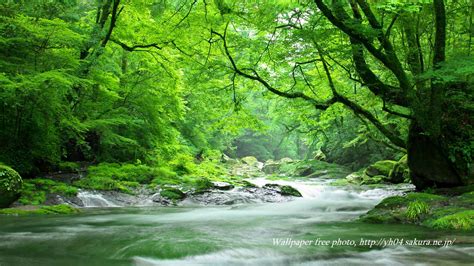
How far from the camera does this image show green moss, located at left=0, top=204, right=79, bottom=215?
26.2 ft

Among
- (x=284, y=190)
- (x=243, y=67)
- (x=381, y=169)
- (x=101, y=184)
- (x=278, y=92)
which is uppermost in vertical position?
(x=243, y=67)

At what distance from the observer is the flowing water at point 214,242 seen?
443cm

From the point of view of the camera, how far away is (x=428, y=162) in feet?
33.9

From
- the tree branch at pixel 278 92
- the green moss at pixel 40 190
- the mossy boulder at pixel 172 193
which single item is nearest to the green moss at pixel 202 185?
the mossy boulder at pixel 172 193

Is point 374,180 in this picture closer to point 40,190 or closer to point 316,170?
point 316,170

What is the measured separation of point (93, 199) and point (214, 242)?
6.22 metres

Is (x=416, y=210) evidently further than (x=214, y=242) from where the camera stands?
Yes

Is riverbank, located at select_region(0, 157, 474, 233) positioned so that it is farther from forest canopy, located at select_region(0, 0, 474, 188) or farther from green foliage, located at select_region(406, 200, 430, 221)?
forest canopy, located at select_region(0, 0, 474, 188)

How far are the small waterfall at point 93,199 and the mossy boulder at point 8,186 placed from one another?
6.16ft

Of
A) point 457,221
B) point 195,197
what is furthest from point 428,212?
point 195,197

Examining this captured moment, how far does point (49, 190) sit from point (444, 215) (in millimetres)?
9225

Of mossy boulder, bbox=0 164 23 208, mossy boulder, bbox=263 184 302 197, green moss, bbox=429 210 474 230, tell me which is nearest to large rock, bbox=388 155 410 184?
mossy boulder, bbox=263 184 302 197

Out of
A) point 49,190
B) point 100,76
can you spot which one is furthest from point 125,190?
point 100,76

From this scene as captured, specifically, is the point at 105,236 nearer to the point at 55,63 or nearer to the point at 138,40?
the point at 55,63
